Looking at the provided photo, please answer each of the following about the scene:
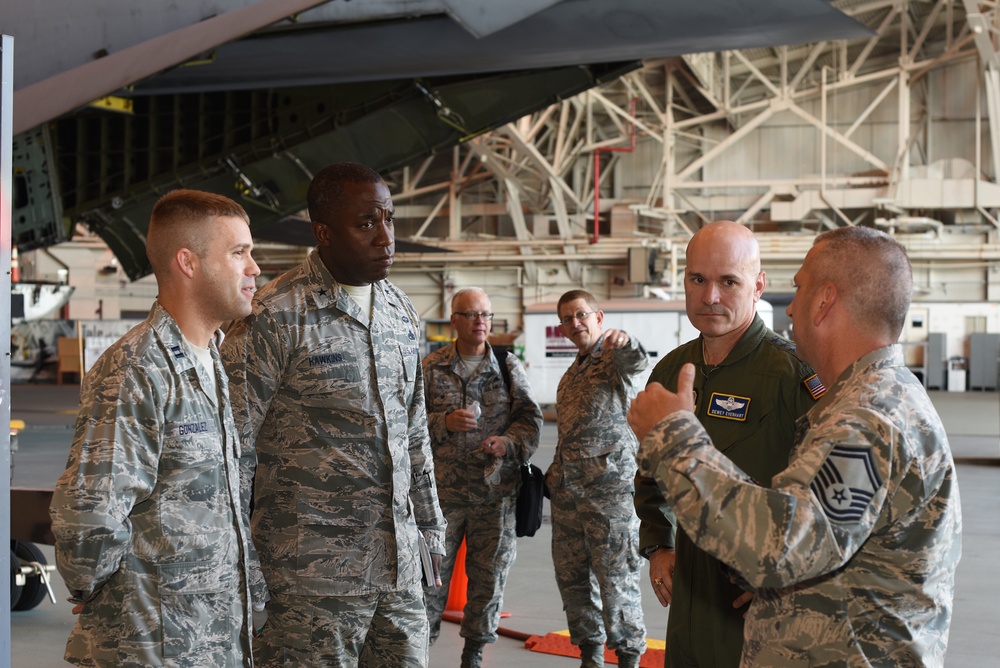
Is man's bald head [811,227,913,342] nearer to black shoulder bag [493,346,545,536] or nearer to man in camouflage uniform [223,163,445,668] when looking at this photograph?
man in camouflage uniform [223,163,445,668]

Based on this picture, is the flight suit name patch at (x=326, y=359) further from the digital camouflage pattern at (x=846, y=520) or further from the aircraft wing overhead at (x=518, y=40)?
the aircraft wing overhead at (x=518, y=40)

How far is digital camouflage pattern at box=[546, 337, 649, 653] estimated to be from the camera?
471 centimetres

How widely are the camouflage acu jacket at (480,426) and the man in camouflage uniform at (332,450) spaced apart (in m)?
2.00

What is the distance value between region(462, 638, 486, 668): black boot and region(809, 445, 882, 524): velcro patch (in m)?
3.41

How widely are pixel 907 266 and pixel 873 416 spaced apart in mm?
389

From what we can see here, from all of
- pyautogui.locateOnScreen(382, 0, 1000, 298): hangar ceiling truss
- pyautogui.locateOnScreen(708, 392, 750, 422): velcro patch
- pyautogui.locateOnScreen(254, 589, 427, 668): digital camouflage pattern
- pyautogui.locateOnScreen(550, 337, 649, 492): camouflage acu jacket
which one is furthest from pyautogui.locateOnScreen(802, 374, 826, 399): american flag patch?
pyautogui.locateOnScreen(382, 0, 1000, 298): hangar ceiling truss

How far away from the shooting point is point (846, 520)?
1.70 meters

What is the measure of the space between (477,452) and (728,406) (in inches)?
101

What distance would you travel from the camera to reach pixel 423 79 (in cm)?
876

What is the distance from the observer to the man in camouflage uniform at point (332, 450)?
2926mm

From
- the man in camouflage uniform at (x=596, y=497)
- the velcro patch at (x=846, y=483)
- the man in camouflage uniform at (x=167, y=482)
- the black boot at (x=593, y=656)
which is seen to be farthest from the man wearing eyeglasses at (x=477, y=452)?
the velcro patch at (x=846, y=483)

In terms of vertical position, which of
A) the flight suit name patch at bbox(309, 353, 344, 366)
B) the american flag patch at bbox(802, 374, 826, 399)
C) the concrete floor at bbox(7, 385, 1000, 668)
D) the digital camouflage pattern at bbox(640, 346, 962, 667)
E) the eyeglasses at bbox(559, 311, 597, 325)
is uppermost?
the eyeglasses at bbox(559, 311, 597, 325)

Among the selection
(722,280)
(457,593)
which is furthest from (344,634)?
(457,593)

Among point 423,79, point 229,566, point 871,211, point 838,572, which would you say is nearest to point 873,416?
point 838,572
